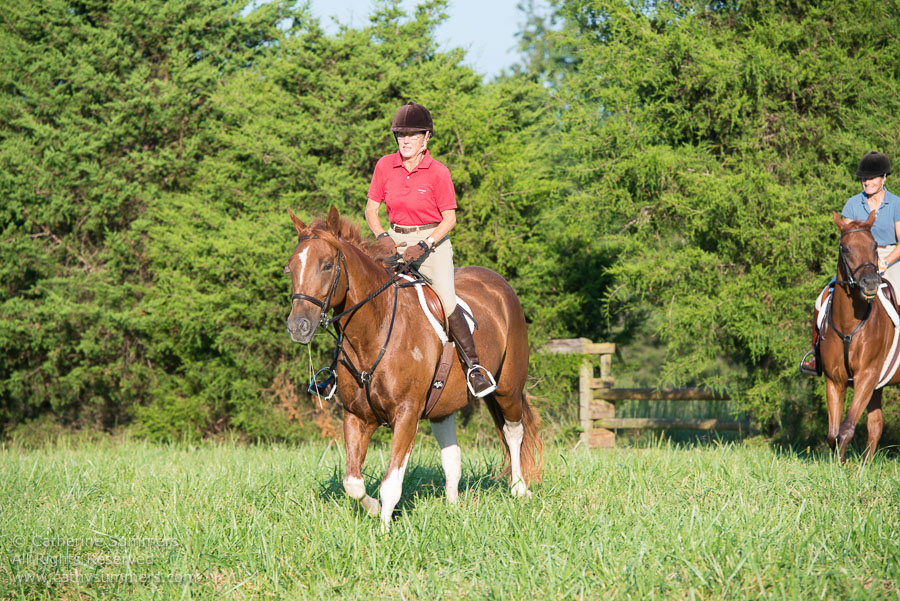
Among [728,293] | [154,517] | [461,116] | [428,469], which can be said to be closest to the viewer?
[154,517]

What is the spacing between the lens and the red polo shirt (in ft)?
20.4

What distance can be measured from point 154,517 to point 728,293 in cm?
783

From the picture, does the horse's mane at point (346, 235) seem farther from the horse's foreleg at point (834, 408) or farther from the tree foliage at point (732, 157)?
the tree foliage at point (732, 157)

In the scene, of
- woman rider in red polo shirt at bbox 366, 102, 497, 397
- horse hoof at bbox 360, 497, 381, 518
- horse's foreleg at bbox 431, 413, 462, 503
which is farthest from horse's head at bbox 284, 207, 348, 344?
horse's foreleg at bbox 431, 413, 462, 503

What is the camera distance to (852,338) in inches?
311

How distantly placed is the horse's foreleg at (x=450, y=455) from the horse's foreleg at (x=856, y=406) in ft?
12.1

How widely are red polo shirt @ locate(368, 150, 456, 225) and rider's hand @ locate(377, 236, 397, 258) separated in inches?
15.1

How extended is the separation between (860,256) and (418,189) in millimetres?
4235

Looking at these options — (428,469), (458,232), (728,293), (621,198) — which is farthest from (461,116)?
(428,469)

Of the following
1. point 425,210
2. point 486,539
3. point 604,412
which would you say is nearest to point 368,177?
point 604,412

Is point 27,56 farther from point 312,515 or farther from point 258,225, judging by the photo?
point 312,515

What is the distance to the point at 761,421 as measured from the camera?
37.6ft

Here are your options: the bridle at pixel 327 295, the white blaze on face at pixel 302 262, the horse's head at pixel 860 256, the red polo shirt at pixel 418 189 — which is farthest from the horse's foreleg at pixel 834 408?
the white blaze on face at pixel 302 262

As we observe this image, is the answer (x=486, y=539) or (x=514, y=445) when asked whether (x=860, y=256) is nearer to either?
(x=514, y=445)
